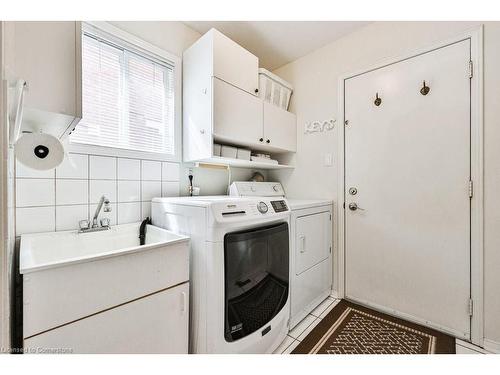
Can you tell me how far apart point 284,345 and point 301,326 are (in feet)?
0.88

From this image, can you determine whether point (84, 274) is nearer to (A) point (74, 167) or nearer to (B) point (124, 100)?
(A) point (74, 167)

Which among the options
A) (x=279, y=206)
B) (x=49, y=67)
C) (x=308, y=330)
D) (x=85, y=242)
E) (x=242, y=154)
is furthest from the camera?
(x=242, y=154)

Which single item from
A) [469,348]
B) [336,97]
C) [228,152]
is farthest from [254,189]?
[469,348]

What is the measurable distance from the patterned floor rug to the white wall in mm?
364

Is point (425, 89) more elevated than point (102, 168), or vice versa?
point (425, 89)

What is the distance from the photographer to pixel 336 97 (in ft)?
7.02

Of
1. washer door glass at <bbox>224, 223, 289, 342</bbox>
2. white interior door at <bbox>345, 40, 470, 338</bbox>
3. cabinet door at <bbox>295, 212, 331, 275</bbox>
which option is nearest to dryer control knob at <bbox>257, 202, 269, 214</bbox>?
washer door glass at <bbox>224, 223, 289, 342</bbox>

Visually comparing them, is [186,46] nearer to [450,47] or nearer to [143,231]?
[143,231]

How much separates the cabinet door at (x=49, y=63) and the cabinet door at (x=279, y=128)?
4.87 feet

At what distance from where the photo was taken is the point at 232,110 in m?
1.77

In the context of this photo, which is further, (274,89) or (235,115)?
(274,89)

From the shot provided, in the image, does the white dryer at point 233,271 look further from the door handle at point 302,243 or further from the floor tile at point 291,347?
the door handle at point 302,243

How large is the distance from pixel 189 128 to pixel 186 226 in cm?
93
